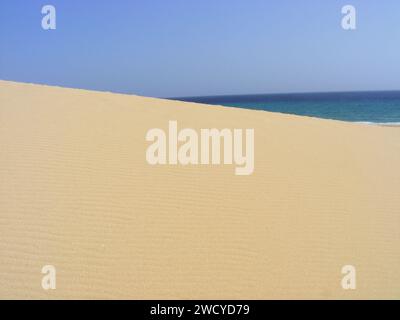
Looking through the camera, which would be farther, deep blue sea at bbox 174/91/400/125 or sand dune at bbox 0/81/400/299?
deep blue sea at bbox 174/91/400/125

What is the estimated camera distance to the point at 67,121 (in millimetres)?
8695

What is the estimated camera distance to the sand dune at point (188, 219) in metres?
3.55

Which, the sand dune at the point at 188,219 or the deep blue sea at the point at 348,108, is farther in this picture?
the deep blue sea at the point at 348,108

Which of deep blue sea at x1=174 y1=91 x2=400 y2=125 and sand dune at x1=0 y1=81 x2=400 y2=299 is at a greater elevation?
deep blue sea at x1=174 y1=91 x2=400 y2=125

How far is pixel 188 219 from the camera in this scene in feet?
15.3

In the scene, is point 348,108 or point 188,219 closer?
point 188,219

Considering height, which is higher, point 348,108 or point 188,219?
point 348,108

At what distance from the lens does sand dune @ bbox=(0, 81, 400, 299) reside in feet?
11.6

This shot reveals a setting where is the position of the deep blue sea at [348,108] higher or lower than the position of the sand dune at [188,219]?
higher

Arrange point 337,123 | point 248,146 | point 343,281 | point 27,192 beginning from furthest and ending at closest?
point 337,123 → point 248,146 → point 27,192 → point 343,281
